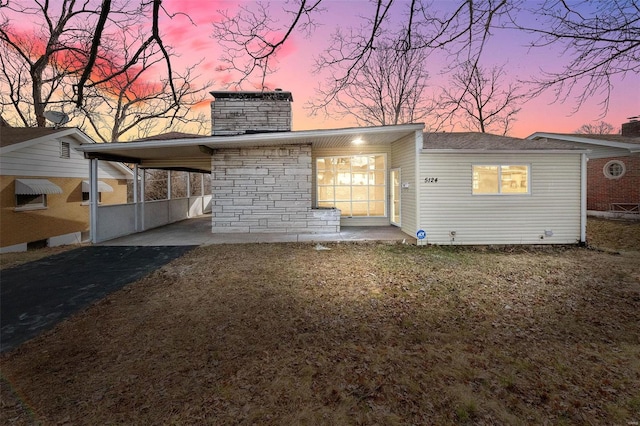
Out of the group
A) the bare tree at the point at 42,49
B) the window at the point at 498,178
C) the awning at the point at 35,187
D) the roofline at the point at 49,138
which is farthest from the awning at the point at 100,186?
the window at the point at 498,178

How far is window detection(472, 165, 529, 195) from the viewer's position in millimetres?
9039

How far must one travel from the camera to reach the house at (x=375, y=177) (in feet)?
29.2

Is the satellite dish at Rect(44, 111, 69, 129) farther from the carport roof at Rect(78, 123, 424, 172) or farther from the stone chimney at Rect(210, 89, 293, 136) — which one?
the stone chimney at Rect(210, 89, 293, 136)

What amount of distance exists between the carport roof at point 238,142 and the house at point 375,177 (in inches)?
1.2

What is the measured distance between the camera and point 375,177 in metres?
12.0

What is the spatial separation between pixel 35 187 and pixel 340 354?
12.8 m

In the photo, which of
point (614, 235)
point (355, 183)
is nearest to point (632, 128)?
point (614, 235)

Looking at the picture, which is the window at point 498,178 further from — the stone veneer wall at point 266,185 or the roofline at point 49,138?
the roofline at point 49,138

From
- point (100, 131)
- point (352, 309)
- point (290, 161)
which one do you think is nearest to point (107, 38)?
point (290, 161)

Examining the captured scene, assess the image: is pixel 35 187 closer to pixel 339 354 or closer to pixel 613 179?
pixel 339 354

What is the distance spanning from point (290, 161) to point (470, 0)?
7.40 meters

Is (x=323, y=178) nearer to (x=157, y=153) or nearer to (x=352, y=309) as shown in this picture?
(x=157, y=153)

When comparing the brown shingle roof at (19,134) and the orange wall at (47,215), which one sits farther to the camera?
the brown shingle roof at (19,134)

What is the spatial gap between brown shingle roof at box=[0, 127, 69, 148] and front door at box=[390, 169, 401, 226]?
1270 cm
